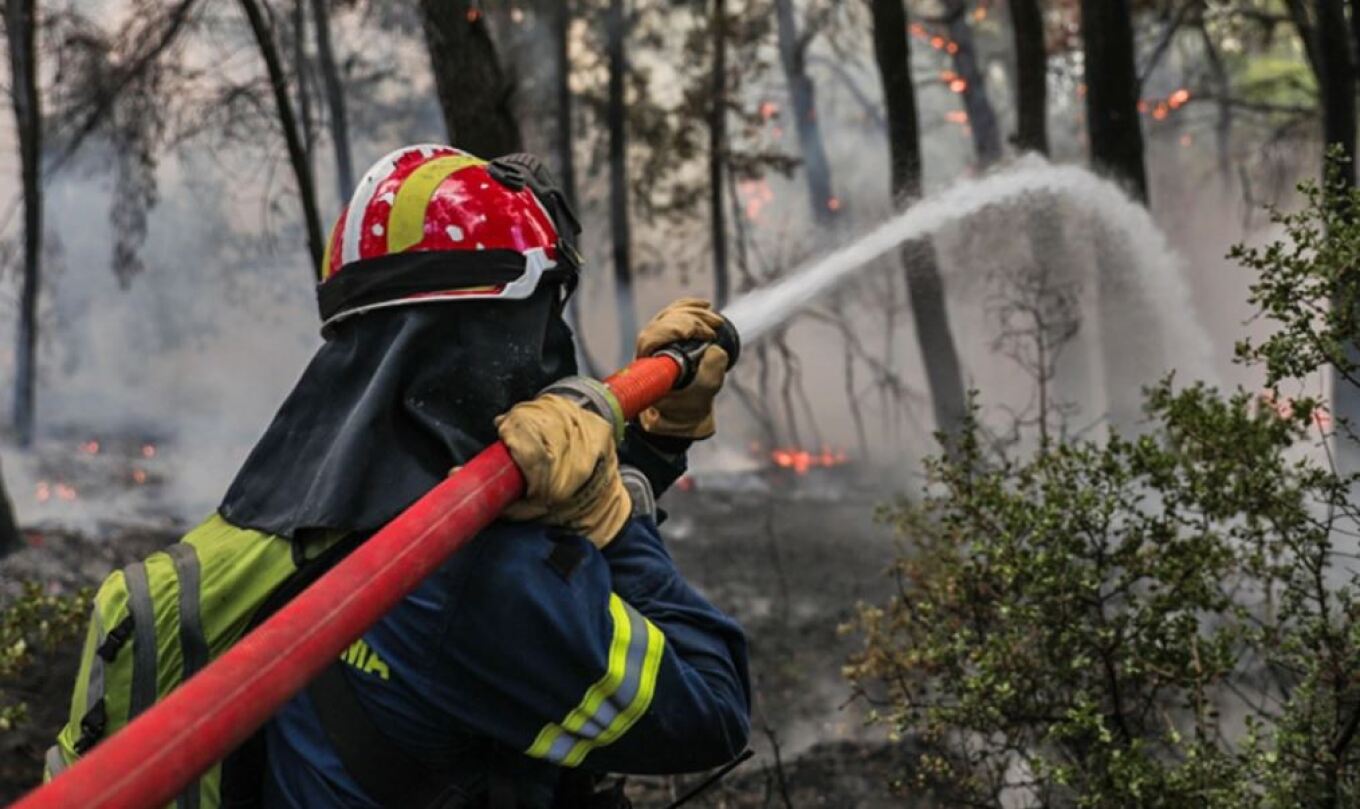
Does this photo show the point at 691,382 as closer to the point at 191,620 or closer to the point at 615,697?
the point at 615,697

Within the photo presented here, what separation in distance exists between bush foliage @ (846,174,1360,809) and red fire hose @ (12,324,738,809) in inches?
68.8

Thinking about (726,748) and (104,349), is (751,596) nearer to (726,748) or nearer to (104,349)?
(726,748)

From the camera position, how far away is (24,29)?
13008 mm

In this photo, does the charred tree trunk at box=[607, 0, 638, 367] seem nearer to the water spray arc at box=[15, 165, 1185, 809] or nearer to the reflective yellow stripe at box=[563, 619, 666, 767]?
the water spray arc at box=[15, 165, 1185, 809]

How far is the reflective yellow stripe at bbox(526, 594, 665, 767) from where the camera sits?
68.1 inches

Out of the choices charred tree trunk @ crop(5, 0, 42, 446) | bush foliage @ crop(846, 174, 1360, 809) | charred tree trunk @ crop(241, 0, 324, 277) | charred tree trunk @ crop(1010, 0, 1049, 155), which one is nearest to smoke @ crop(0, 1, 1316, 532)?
charred tree trunk @ crop(5, 0, 42, 446)

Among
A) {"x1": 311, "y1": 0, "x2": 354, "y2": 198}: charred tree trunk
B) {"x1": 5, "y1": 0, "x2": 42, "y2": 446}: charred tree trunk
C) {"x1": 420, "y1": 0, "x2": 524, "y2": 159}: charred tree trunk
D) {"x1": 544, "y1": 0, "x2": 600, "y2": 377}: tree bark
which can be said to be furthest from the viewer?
{"x1": 544, "y1": 0, "x2": 600, "y2": 377}: tree bark

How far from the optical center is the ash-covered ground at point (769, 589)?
5.34 meters

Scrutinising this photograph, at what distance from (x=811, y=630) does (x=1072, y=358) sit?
409 centimetres

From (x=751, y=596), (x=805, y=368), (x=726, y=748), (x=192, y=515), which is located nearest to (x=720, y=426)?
(x=805, y=368)

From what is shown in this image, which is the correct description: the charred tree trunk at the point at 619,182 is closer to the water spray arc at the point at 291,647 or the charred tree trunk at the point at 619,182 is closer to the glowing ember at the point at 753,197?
the glowing ember at the point at 753,197

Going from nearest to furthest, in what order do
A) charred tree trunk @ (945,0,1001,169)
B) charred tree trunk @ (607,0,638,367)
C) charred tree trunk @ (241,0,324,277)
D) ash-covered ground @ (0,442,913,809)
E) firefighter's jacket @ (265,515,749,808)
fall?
1. firefighter's jacket @ (265,515,749,808)
2. ash-covered ground @ (0,442,913,809)
3. charred tree trunk @ (241,0,324,277)
4. charred tree trunk @ (945,0,1001,169)
5. charred tree trunk @ (607,0,638,367)

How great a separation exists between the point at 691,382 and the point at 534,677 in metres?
0.85

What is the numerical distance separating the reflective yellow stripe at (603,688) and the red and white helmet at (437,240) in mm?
560
